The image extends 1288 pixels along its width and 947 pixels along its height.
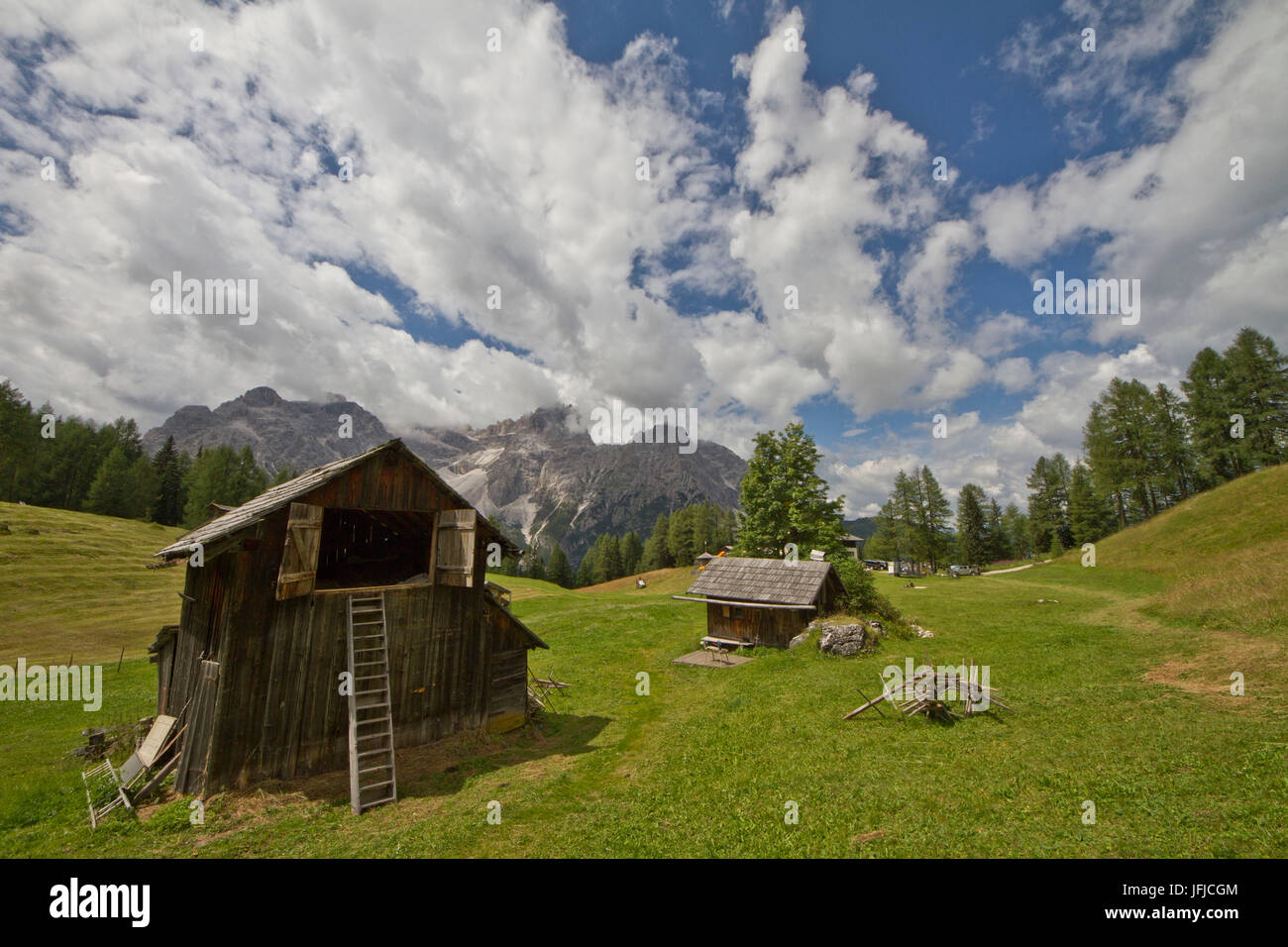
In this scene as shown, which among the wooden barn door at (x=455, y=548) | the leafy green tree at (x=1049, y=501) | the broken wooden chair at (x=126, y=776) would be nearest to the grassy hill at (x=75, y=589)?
the broken wooden chair at (x=126, y=776)

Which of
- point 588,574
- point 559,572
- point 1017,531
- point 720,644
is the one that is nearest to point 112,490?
point 559,572

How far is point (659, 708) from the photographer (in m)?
20.1

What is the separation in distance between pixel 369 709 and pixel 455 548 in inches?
184

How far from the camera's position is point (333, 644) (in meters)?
13.2

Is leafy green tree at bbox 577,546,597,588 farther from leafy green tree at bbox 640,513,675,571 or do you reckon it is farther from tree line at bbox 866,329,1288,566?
tree line at bbox 866,329,1288,566

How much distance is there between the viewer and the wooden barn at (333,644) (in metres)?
11.9

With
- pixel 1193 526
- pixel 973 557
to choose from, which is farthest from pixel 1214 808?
pixel 973 557

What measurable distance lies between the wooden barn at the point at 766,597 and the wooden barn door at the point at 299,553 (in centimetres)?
2358

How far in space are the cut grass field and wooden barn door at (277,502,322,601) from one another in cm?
467

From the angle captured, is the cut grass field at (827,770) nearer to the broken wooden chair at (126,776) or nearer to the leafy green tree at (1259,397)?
the broken wooden chair at (126,776)

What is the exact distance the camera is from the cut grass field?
9117mm

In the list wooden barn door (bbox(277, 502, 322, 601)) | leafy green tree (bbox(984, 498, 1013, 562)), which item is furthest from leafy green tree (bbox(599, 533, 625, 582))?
wooden barn door (bbox(277, 502, 322, 601))
